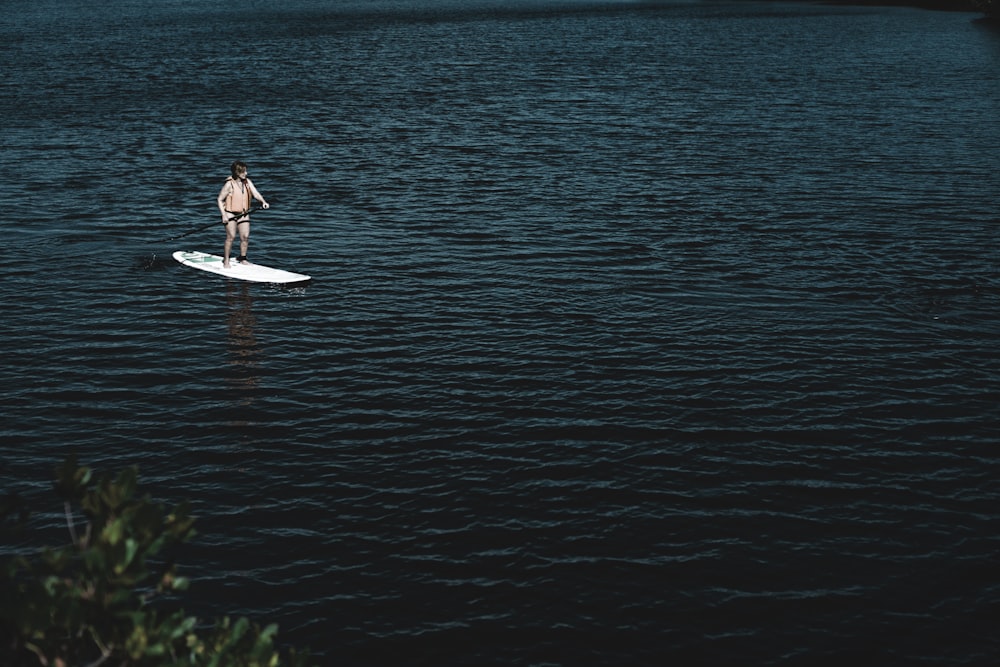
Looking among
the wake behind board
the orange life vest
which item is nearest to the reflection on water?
the wake behind board

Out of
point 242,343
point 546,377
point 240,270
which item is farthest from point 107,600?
point 240,270

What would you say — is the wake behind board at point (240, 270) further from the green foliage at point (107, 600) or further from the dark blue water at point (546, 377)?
the green foliage at point (107, 600)

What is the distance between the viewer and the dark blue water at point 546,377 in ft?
65.5

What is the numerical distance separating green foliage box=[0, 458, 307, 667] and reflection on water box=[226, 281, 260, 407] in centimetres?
1847

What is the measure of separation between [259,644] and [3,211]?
42717mm

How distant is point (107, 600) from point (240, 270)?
3042 centimetres

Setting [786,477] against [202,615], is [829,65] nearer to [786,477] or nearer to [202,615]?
[786,477]

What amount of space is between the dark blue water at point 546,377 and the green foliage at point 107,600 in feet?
29.2

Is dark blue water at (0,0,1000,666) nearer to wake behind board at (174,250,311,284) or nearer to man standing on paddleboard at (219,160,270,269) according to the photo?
wake behind board at (174,250,311,284)

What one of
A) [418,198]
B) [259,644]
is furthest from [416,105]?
[259,644]

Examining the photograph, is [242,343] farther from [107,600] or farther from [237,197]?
[107,600]

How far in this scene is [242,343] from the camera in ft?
106

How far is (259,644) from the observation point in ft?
32.1

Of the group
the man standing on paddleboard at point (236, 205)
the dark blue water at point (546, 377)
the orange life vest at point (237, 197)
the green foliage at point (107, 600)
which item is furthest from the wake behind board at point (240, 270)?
the green foliage at point (107, 600)
